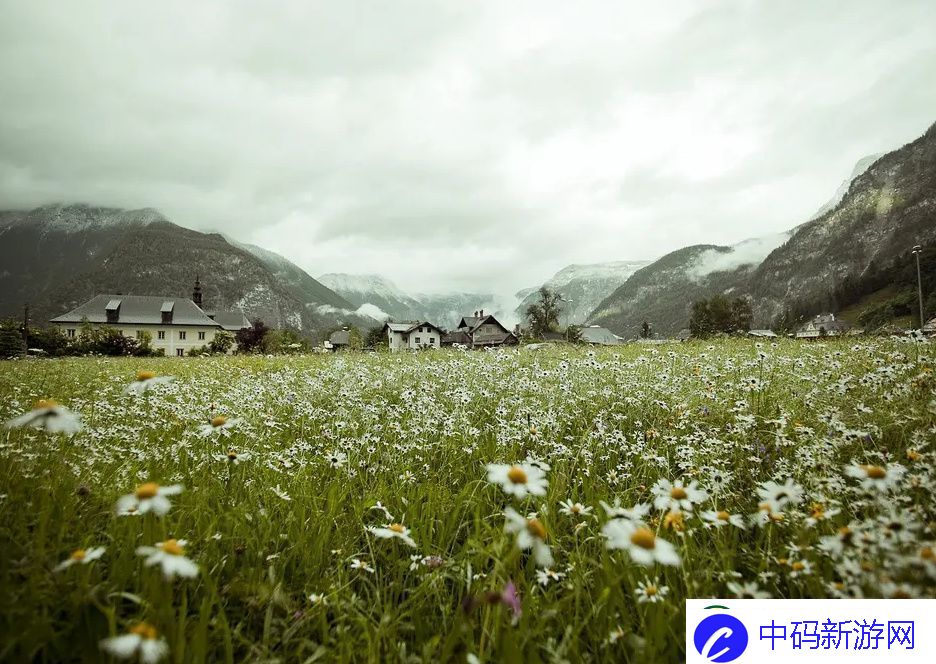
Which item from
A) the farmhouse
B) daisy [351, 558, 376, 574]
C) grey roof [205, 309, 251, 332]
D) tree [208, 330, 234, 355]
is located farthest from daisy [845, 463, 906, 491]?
grey roof [205, 309, 251, 332]

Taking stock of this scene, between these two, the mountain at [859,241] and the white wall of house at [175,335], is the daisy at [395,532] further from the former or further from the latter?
the mountain at [859,241]

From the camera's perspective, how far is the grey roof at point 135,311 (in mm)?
75375

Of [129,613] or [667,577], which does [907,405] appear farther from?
[129,613]

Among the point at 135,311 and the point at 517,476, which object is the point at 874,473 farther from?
the point at 135,311

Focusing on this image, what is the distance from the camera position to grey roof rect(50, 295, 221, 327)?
75.4 m

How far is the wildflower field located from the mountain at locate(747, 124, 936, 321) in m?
144

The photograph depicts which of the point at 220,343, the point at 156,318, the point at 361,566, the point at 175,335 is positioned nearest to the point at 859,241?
the point at 220,343

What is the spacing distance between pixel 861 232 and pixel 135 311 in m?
236

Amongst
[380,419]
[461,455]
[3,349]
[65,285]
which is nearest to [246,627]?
[461,455]

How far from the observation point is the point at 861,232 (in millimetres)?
162125

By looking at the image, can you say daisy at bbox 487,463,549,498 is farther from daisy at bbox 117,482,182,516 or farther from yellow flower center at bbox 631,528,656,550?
daisy at bbox 117,482,182,516

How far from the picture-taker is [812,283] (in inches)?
6447

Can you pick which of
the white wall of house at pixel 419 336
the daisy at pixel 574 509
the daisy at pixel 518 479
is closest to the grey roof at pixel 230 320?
the white wall of house at pixel 419 336

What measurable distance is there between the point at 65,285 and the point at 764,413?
241 metres
